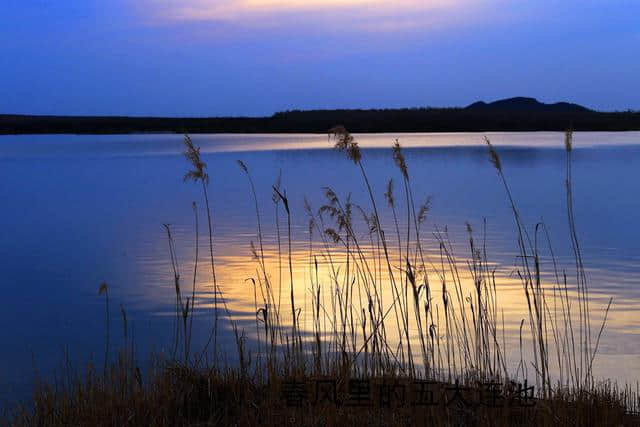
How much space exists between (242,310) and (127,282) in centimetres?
230

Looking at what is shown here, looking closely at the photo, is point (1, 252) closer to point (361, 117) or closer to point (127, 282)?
point (127, 282)

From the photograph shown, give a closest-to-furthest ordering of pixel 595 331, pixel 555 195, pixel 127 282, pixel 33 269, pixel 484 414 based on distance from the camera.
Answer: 1. pixel 484 414
2. pixel 595 331
3. pixel 127 282
4. pixel 33 269
5. pixel 555 195

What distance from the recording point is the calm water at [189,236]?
6.53m

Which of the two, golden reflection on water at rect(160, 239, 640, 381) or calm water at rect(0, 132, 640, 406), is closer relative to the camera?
golden reflection on water at rect(160, 239, 640, 381)

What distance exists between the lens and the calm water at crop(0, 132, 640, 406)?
21.4 ft

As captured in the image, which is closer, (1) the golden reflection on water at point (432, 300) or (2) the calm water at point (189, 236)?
(1) the golden reflection on water at point (432, 300)

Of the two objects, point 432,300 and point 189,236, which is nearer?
point 432,300

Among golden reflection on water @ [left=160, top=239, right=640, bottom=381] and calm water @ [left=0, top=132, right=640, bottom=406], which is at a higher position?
golden reflection on water @ [left=160, top=239, right=640, bottom=381]

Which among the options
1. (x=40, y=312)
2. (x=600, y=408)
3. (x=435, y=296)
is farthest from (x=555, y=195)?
(x=600, y=408)

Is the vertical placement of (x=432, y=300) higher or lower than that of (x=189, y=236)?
higher

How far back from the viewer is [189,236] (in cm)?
1241

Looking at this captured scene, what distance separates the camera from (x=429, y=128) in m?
68.2

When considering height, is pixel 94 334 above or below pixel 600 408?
below

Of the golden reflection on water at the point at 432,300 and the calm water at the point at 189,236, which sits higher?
the golden reflection on water at the point at 432,300
